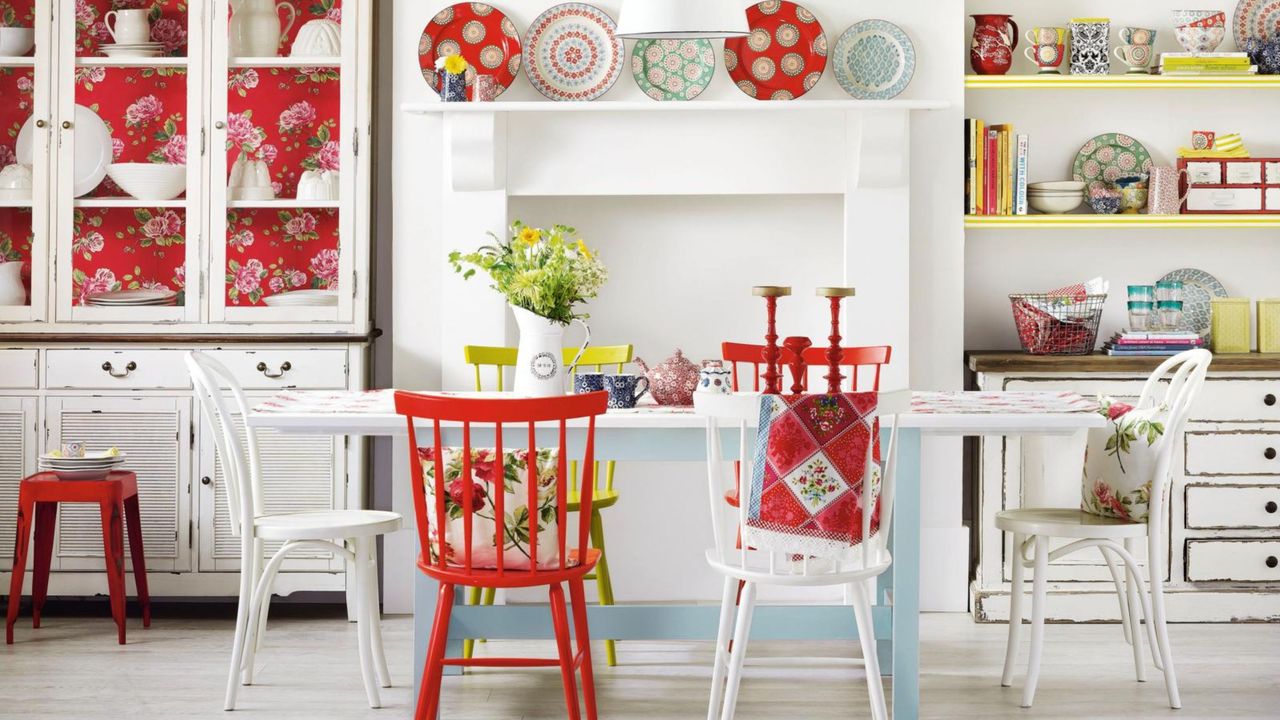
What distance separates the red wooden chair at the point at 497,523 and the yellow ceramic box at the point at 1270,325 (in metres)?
2.55

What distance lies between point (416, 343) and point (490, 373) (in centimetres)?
26

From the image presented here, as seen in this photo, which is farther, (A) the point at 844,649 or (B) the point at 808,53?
(B) the point at 808,53

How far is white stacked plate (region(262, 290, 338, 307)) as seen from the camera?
13.2 ft

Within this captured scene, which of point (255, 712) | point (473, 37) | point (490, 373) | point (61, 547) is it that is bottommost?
point (255, 712)

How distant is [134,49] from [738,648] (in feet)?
9.03

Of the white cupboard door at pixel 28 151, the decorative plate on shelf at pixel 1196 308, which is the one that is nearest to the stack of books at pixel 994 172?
the decorative plate on shelf at pixel 1196 308

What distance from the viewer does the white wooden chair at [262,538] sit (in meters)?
3.01

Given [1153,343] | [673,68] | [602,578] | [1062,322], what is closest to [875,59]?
[673,68]

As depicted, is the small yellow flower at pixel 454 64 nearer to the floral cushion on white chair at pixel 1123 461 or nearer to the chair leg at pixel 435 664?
the chair leg at pixel 435 664

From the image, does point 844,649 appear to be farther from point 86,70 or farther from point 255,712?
point 86,70

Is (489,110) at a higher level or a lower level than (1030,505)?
higher

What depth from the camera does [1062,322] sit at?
3973 mm

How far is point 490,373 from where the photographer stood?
404 cm

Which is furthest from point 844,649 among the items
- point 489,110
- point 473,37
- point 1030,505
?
point 473,37
